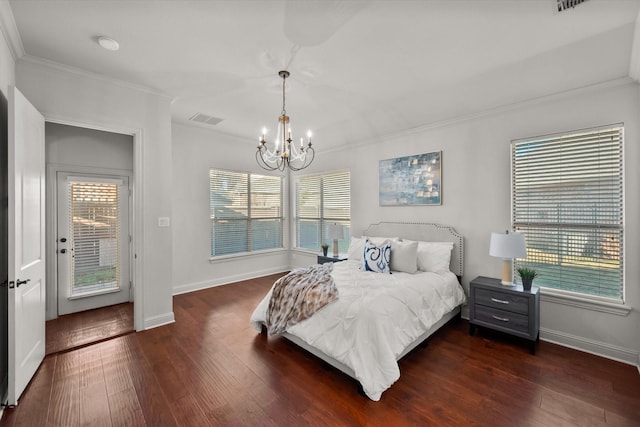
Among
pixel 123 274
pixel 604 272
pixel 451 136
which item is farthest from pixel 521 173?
pixel 123 274

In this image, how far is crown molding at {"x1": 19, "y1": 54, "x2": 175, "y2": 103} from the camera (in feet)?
8.52

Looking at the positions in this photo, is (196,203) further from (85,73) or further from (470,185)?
(470,185)

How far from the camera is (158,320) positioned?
133 inches

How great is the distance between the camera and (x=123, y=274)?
4258 millimetres

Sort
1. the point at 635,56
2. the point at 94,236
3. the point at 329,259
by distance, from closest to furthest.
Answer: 1. the point at 635,56
2. the point at 94,236
3. the point at 329,259

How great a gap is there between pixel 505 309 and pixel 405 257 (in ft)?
3.76

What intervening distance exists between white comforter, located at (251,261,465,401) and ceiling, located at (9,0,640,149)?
2.17 meters

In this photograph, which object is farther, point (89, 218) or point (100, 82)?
point (89, 218)

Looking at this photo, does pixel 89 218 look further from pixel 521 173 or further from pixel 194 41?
pixel 521 173

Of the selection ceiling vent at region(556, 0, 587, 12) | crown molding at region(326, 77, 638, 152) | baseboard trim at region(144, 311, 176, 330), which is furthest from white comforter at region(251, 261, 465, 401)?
ceiling vent at region(556, 0, 587, 12)

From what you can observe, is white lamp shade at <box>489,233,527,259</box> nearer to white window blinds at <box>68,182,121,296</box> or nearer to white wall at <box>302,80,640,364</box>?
white wall at <box>302,80,640,364</box>

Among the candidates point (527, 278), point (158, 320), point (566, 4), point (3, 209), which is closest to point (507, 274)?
point (527, 278)

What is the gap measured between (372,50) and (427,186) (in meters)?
2.21

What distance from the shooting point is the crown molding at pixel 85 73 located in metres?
2.60
